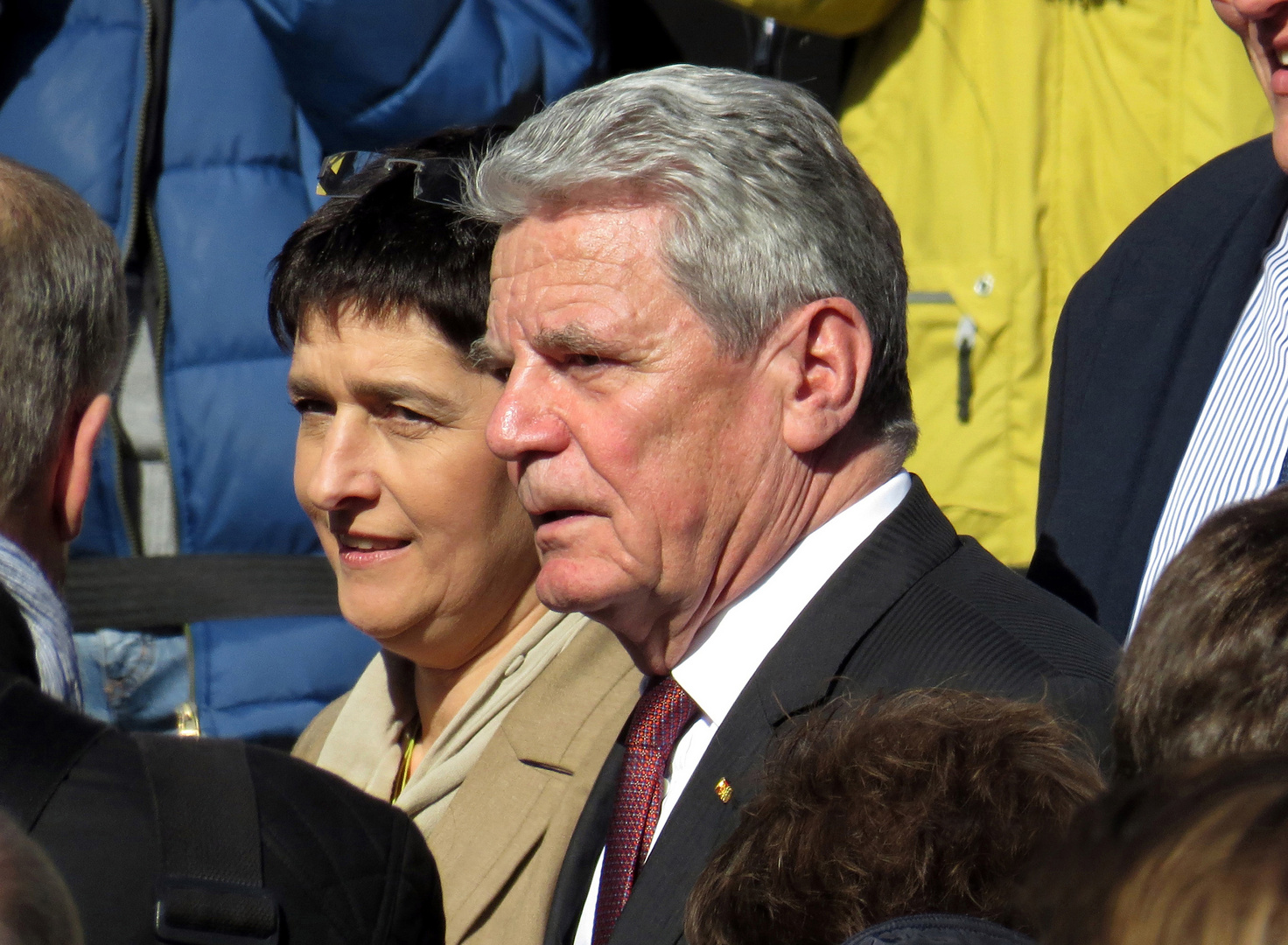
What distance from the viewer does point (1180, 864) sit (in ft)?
2.38

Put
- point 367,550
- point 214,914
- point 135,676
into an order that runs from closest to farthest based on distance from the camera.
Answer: point 214,914, point 367,550, point 135,676

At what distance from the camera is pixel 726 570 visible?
1868mm

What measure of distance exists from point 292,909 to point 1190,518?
4.47 feet

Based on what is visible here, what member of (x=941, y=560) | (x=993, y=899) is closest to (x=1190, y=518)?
(x=941, y=560)

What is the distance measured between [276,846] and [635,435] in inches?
27.9

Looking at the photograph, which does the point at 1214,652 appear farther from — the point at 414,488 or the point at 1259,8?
the point at 414,488

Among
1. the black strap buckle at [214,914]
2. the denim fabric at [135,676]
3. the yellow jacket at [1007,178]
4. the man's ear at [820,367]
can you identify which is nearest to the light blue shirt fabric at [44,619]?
the black strap buckle at [214,914]

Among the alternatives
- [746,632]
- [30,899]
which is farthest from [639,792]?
[30,899]

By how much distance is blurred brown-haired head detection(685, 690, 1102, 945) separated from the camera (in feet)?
3.63

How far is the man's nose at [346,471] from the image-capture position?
230 cm

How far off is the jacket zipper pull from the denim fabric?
1791 mm

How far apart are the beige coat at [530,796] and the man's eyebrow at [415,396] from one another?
1.36ft

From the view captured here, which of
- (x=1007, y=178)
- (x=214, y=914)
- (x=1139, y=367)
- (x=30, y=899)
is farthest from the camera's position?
(x=1007, y=178)

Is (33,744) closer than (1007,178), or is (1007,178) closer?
(33,744)
